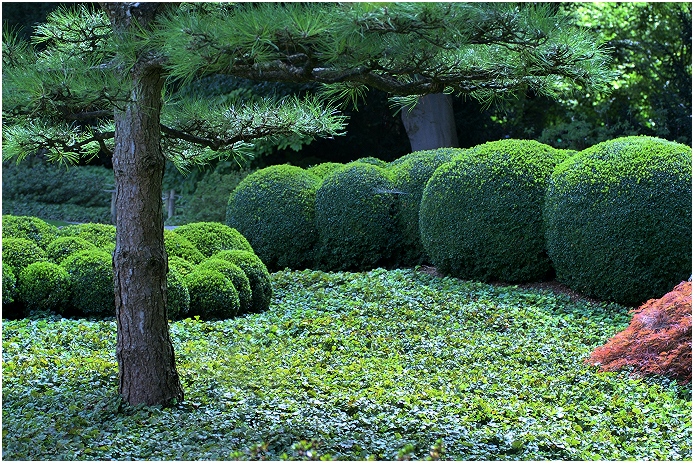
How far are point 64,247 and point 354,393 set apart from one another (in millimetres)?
3625

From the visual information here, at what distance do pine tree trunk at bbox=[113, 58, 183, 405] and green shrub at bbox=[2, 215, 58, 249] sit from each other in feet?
11.4

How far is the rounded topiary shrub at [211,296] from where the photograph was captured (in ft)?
21.8

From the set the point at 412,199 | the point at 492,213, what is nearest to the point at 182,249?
the point at 412,199

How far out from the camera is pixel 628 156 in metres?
7.46

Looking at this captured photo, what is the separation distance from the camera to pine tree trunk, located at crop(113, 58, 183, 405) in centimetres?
402

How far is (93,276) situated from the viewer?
6328mm

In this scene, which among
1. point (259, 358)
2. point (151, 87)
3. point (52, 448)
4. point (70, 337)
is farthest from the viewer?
point (70, 337)

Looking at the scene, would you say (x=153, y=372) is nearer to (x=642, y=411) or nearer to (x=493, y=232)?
(x=642, y=411)

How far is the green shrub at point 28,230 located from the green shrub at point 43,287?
81cm

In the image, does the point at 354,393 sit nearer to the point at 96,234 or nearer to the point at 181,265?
the point at 181,265

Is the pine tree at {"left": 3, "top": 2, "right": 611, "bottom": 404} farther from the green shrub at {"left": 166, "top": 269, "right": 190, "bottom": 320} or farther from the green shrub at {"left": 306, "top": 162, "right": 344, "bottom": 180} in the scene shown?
the green shrub at {"left": 306, "top": 162, "right": 344, "bottom": 180}

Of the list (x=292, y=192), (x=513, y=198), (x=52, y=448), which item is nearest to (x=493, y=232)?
(x=513, y=198)

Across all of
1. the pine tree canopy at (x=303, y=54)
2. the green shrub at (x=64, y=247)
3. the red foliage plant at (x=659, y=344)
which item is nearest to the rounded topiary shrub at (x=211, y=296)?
the green shrub at (x=64, y=247)

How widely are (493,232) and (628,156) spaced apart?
1.56m
